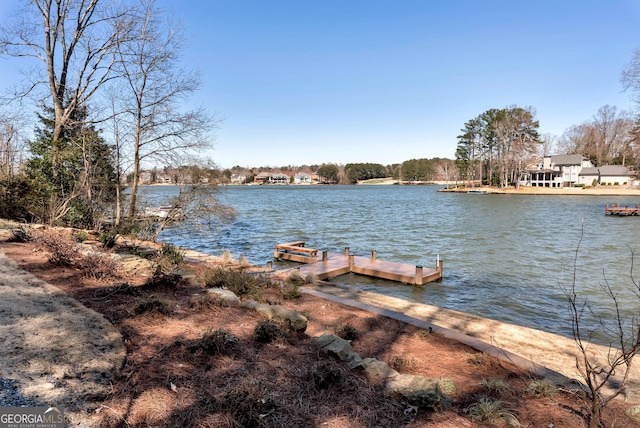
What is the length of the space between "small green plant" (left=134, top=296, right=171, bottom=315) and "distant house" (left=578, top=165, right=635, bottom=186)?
89218 mm

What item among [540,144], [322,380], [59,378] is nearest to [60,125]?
[59,378]

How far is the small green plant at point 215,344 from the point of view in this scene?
4.00m

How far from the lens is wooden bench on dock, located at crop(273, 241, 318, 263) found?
1609 centimetres

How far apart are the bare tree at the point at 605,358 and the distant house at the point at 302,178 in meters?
175

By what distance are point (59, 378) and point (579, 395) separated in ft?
17.1

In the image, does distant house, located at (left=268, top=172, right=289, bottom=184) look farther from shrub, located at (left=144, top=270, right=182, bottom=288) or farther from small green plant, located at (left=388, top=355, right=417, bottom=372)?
small green plant, located at (left=388, top=355, right=417, bottom=372)

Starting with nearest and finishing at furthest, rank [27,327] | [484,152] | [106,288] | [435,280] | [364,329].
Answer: [27,327]
[106,288]
[364,329]
[435,280]
[484,152]

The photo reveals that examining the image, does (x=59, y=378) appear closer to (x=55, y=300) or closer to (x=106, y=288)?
(x=55, y=300)

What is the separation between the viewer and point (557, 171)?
76.9 m

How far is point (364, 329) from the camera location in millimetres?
6359

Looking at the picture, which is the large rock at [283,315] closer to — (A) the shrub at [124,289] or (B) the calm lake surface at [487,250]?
(A) the shrub at [124,289]

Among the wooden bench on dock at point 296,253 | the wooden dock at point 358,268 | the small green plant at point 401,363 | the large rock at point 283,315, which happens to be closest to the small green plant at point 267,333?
the large rock at point 283,315

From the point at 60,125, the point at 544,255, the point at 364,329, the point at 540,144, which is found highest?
the point at 540,144

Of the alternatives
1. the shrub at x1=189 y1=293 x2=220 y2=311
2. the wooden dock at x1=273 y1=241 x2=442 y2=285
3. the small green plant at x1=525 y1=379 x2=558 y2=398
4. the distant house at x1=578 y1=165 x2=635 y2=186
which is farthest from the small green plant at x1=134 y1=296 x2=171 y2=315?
the distant house at x1=578 y1=165 x2=635 y2=186
